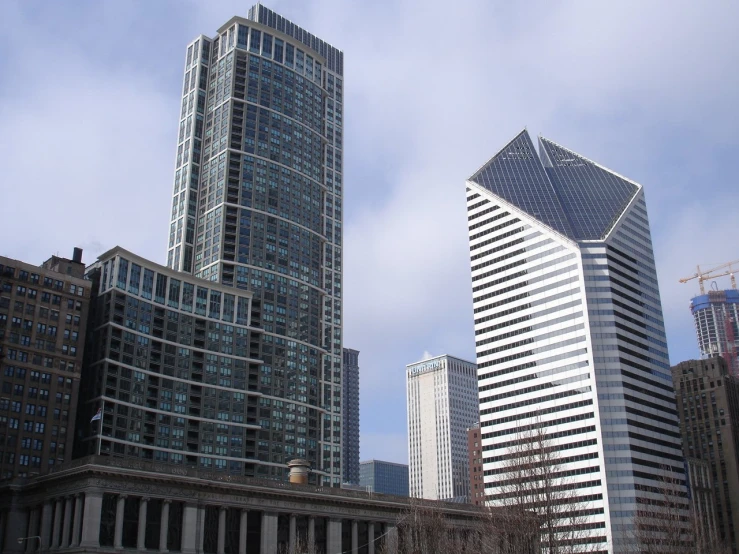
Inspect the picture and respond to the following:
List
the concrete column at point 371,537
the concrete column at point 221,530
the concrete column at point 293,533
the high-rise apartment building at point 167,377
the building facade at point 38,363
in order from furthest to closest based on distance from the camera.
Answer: the high-rise apartment building at point 167,377 < the building facade at point 38,363 < the concrete column at point 371,537 < the concrete column at point 293,533 < the concrete column at point 221,530

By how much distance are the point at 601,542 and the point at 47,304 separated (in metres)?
128

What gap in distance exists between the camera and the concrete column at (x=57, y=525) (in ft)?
341

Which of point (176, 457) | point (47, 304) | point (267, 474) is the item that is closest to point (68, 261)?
point (47, 304)

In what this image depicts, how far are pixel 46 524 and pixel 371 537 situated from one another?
47.5 metres

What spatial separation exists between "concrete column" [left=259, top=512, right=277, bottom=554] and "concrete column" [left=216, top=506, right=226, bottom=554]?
20.0 feet

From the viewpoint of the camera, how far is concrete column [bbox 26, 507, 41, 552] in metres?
110

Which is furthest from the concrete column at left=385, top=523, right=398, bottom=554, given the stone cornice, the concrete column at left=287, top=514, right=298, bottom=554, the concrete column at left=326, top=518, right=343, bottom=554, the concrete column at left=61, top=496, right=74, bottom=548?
the concrete column at left=61, top=496, right=74, bottom=548

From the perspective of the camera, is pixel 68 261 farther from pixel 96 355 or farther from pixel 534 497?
pixel 534 497

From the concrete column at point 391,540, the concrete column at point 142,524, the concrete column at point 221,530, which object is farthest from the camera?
the concrete column at point 391,540

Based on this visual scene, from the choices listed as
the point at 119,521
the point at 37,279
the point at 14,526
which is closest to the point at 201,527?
the point at 119,521

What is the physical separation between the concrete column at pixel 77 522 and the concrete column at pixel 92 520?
115 centimetres

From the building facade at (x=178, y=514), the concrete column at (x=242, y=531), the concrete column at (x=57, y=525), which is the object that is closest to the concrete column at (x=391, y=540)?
the building facade at (x=178, y=514)

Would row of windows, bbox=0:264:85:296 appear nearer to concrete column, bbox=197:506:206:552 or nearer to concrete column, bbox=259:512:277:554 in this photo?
concrete column, bbox=197:506:206:552

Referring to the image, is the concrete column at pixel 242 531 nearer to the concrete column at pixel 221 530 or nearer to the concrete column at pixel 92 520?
the concrete column at pixel 221 530
